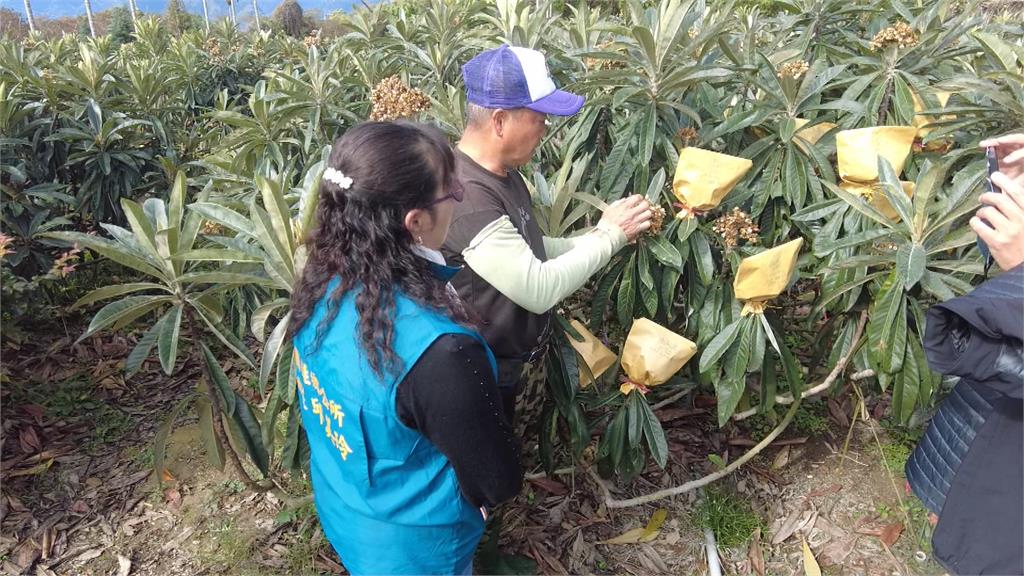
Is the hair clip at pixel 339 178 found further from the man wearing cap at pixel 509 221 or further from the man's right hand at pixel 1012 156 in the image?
the man's right hand at pixel 1012 156

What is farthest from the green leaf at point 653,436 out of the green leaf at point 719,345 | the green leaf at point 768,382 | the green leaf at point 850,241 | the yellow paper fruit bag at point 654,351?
the green leaf at point 850,241

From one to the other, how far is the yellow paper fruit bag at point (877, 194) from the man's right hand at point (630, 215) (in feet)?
2.27

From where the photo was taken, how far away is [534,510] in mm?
2658

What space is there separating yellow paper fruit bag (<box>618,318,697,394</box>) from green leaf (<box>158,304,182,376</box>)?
4.44ft

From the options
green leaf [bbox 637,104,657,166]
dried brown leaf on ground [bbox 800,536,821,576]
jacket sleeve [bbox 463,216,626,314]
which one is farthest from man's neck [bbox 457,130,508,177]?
dried brown leaf on ground [bbox 800,536,821,576]

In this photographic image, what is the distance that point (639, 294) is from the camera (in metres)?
2.29

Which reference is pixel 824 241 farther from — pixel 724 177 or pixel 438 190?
pixel 438 190

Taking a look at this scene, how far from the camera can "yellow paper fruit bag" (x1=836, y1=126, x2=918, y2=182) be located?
195 cm

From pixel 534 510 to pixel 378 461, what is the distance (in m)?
1.48

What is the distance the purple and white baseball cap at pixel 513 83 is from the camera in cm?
168

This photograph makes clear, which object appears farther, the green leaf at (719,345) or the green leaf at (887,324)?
the green leaf at (719,345)

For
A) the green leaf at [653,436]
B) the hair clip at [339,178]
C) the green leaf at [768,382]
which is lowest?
the green leaf at [653,436]

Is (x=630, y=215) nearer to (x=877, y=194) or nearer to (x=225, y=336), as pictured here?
(x=877, y=194)

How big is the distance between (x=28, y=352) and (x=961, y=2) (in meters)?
5.97
